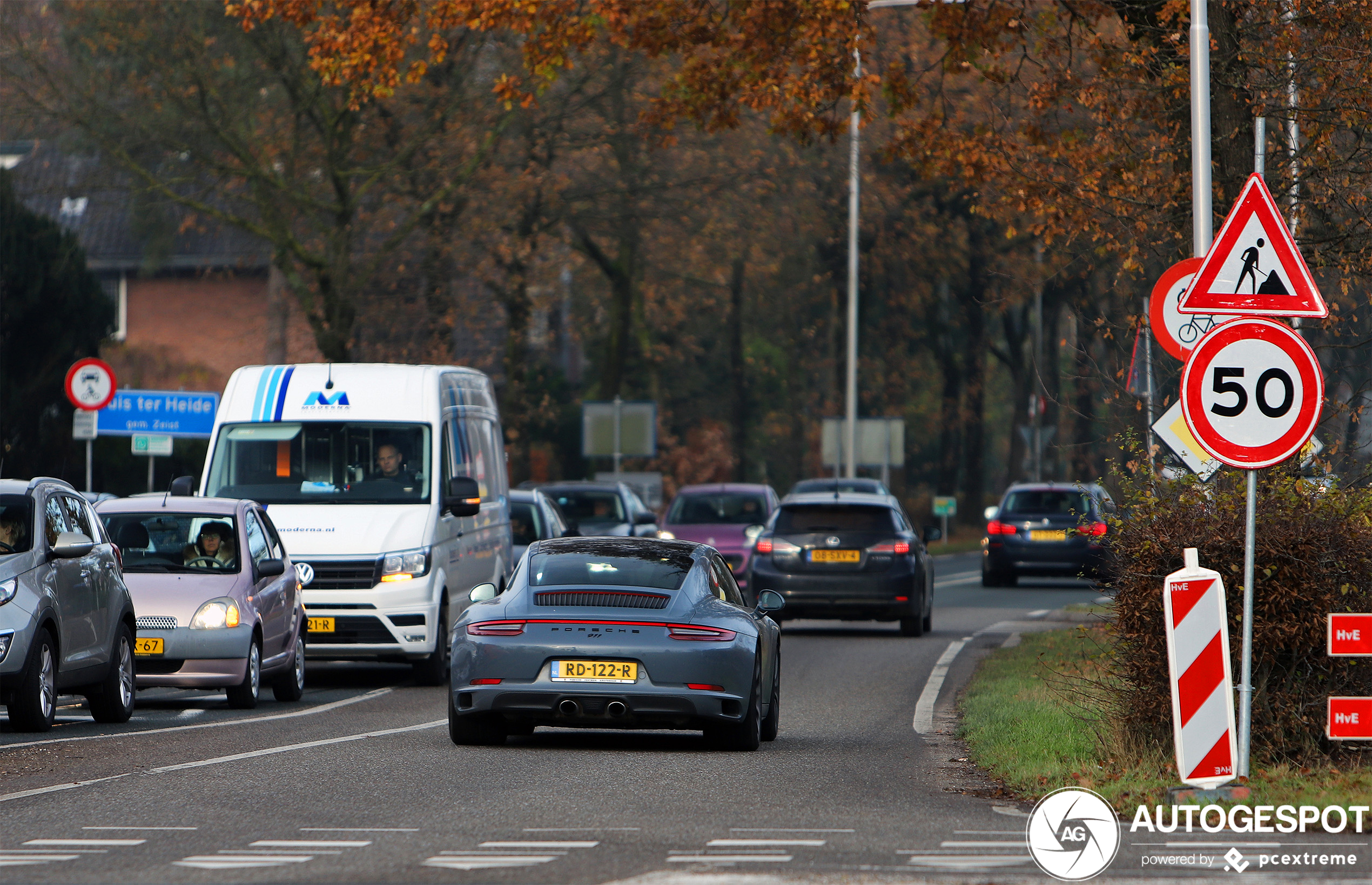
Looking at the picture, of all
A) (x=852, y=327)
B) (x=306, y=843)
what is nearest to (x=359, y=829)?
(x=306, y=843)

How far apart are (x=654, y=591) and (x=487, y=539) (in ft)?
27.9

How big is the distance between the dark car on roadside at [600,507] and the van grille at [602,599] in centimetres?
1650

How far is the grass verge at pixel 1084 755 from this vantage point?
32.9ft

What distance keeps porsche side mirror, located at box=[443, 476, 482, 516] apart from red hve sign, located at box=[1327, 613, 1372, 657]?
398 inches

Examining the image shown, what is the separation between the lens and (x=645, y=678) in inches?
506

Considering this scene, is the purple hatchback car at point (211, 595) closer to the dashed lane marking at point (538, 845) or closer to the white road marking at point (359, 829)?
the white road marking at point (359, 829)

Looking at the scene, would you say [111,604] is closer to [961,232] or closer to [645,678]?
[645,678]

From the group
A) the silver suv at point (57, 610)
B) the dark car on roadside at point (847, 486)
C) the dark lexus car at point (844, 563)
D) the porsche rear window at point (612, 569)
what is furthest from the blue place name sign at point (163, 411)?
the porsche rear window at point (612, 569)

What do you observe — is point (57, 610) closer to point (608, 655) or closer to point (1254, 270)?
point (608, 655)

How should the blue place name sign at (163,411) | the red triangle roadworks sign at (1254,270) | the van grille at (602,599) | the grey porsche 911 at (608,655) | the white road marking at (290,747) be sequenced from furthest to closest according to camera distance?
the blue place name sign at (163,411) < the van grille at (602,599) < the grey porsche 911 at (608,655) < the white road marking at (290,747) < the red triangle roadworks sign at (1254,270)

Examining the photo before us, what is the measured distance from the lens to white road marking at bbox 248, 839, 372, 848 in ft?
29.6

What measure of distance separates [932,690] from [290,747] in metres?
6.65

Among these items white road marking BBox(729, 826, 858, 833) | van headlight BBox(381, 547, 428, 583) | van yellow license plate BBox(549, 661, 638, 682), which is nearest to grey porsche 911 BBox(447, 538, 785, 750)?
van yellow license plate BBox(549, 661, 638, 682)

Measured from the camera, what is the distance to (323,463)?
1984 centimetres
